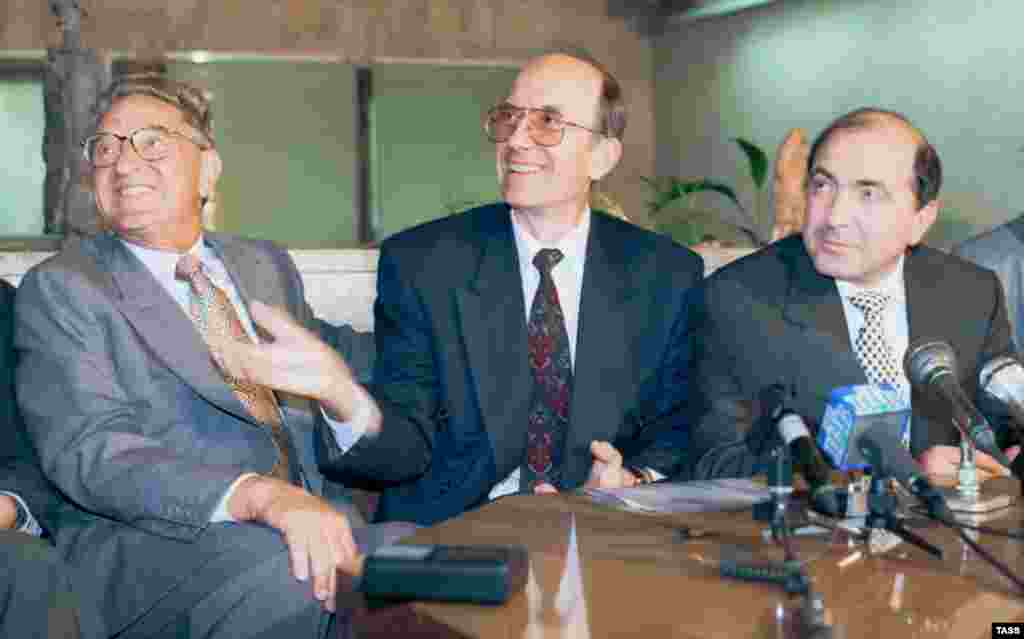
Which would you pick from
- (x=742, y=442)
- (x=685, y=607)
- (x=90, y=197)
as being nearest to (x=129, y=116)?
(x=90, y=197)

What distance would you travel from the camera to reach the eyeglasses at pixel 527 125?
307 cm

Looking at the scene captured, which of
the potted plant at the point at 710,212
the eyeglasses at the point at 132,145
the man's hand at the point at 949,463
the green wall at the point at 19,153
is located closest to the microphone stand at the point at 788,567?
the man's hand at the point at 949,463

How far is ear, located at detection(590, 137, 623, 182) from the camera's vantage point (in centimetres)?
317

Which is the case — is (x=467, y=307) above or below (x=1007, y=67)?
below

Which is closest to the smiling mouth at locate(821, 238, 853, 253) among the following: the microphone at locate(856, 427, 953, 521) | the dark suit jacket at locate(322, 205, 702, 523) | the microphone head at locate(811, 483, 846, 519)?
the dark suit jacket at locate(322, 205, 702, 523)

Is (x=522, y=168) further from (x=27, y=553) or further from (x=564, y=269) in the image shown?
(x=27, y=553)

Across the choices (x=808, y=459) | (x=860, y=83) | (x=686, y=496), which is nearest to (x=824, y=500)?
(x=808, y=459)

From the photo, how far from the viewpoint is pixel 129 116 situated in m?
2.82

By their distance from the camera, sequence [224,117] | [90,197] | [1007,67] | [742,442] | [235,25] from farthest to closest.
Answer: [235,25], [224,117], [1007,67], [90,197], [742,442]

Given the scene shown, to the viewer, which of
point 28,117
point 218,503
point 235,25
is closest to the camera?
Result: point 218,503

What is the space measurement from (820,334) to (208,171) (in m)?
1.34

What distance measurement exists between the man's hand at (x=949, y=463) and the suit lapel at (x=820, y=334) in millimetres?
320

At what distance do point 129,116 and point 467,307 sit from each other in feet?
2.63

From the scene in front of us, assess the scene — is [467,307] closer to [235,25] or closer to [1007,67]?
[1007,67]
